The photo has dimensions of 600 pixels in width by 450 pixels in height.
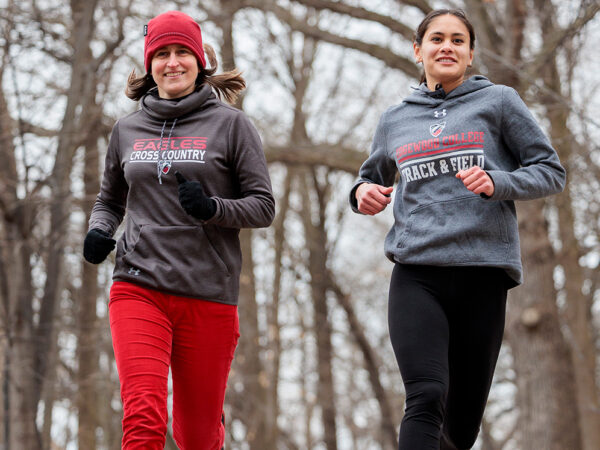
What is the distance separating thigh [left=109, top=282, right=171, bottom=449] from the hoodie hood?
145cm

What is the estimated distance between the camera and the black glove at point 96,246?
12.6 ft

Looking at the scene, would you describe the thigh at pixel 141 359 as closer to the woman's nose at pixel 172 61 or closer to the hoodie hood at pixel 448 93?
the woman's nose at pixel 172 61

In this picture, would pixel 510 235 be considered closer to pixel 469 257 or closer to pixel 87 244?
pixel 469 257

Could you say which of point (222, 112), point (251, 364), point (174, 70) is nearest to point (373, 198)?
point (222, 112)

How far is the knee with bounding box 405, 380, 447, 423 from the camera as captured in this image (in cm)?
343

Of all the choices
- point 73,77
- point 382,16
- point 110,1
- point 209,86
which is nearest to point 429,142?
point 209,86

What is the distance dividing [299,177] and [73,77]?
35.0 ft

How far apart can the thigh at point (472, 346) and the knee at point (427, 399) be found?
1.00 feet

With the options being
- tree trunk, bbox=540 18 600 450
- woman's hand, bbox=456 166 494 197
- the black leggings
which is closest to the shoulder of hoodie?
the black leggings

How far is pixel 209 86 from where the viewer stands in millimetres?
4117

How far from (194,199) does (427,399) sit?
1223 mm

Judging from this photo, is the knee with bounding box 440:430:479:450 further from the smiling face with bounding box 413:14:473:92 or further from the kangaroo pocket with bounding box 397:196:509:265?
the smiling face with bounding box 413:14:473:92

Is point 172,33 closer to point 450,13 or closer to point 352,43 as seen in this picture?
point 450,13

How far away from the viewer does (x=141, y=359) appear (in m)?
3.59
